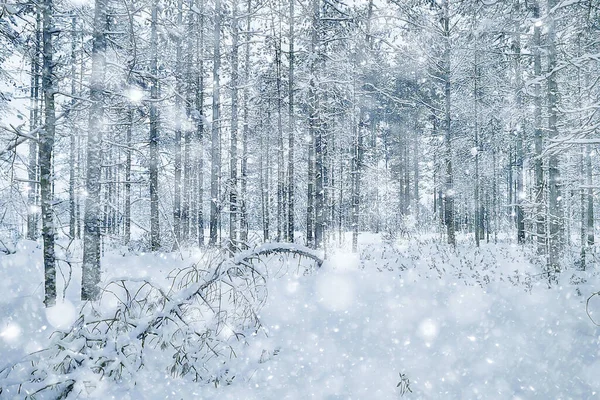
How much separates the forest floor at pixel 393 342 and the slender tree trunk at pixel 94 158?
0.69 meters

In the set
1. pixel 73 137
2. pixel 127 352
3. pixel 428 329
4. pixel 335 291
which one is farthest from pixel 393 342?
pixel 73 137

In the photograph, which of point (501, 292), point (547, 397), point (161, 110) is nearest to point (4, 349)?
point (547, 397)

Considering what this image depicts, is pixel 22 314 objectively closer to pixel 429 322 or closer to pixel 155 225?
pixel 429 322

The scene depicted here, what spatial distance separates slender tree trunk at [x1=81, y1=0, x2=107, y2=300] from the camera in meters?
7.11

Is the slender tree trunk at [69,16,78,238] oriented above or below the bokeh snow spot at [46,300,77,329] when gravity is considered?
above

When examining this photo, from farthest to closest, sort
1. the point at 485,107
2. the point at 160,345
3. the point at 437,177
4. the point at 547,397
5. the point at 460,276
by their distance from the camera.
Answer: the point at 437,177 < the point at 485,107 < the point at 460,276 < the point at 160,345 < the point at 547,397

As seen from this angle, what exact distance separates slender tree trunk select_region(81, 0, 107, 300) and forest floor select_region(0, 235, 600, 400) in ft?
2.25

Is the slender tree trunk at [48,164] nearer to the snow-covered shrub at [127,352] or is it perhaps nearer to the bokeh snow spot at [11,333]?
the bokeh snow spot at [11,333]

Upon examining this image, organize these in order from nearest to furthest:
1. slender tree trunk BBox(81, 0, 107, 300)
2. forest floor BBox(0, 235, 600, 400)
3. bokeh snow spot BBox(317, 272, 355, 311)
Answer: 1. forest floor BBox(0, 235, 600, 400)
2. bokeh snow spot BBox(317, 272, 355, 311)
3. slender tree trunk BBox(81, 0, 107, 300)

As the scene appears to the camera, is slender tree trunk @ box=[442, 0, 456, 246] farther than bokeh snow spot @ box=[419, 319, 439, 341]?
Yes

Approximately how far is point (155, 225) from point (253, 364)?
13.3 meters

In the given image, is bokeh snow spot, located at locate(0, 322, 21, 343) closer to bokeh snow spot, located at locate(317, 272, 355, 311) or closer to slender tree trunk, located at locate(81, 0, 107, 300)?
slender tree trunk, located at locate(81, 0, 107, 300)

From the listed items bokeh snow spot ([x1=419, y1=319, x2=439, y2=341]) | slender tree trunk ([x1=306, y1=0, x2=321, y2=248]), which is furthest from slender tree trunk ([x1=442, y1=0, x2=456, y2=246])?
bokeh snow spot ([x1=419, y1=319, x2=439, y2=341])

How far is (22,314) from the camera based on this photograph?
587 centimetres
